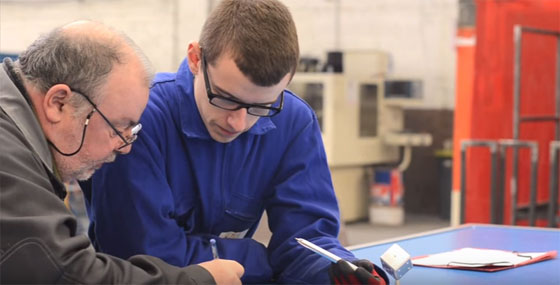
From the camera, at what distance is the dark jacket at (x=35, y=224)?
112 centimetres

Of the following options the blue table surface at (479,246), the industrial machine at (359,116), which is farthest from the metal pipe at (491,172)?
the blue table surface at (479,246)

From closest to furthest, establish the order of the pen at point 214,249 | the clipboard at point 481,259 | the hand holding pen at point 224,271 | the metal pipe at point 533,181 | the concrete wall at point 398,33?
1. the hand holding pen at point 224,271
2. the pen at point 214,249
3. the clipboard at point 481,259
4. the metal pipe at point 533,181
5. the concrete wall at point 398,33

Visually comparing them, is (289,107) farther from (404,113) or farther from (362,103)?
(404,113)

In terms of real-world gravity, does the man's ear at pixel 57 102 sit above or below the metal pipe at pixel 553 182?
above

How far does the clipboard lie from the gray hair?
0.95m

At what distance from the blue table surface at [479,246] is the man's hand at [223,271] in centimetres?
43

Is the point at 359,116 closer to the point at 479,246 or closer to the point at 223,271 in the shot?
the point at 479,246

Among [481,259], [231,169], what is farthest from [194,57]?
[481,259]

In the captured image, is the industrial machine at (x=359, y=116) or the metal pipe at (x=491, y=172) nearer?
the metal pipe at (x=491, y=172)

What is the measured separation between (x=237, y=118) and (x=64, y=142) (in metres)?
0.38

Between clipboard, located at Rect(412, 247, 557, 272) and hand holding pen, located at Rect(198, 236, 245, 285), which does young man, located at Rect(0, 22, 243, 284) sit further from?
clipboard, located at Rect(412, 247, 557, 272)

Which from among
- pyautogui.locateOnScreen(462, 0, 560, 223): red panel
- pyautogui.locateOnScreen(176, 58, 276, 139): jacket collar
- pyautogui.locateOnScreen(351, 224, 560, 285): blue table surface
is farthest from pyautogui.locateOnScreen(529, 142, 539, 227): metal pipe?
pyautogui.locateOnScreen(176, 58, 276, 139): jacket collar

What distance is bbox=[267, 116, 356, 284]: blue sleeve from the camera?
5.59ft

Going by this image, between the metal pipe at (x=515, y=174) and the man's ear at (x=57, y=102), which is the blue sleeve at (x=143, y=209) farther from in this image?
the metal pipe at (x=515, y=174)
